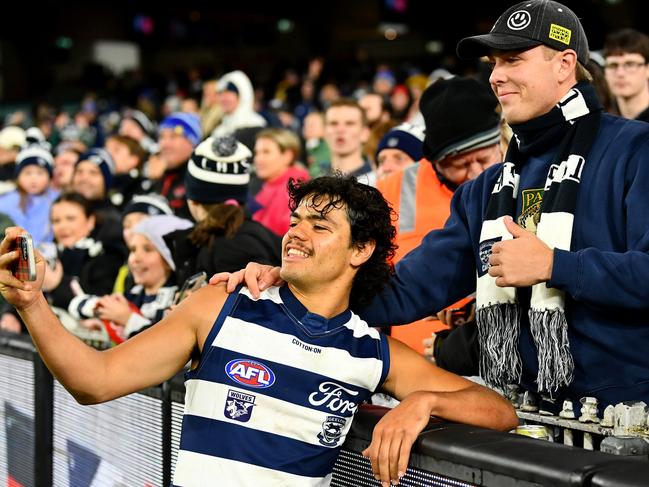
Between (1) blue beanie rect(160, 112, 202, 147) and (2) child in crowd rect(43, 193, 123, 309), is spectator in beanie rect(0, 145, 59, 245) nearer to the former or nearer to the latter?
(2) child in crowd rect(43, 193, 123, 309)

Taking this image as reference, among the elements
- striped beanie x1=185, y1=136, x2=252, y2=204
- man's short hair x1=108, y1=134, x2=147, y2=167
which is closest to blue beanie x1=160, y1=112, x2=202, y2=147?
man's short hair x1=108, y1=134, x2=147, y2=167

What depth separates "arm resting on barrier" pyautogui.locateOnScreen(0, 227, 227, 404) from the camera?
2973 millimetres

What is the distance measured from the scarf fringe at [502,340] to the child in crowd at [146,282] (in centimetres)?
253

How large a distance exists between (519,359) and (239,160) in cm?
273

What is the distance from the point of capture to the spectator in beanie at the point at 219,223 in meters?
4.85

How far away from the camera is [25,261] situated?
2.95 m

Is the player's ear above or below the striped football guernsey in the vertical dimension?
above

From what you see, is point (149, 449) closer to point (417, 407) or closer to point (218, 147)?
point (417, 407)

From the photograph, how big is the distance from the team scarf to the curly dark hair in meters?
0.31

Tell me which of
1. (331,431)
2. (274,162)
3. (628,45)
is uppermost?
(628,45)

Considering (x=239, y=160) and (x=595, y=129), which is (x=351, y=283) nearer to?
(x=595, y=129)

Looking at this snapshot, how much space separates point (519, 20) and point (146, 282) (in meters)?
3.18

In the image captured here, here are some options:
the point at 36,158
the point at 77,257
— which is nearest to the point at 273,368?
the point at 77,257

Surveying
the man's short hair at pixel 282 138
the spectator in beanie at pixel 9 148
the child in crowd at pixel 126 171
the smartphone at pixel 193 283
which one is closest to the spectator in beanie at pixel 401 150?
the smartphone at pixel 193 283
